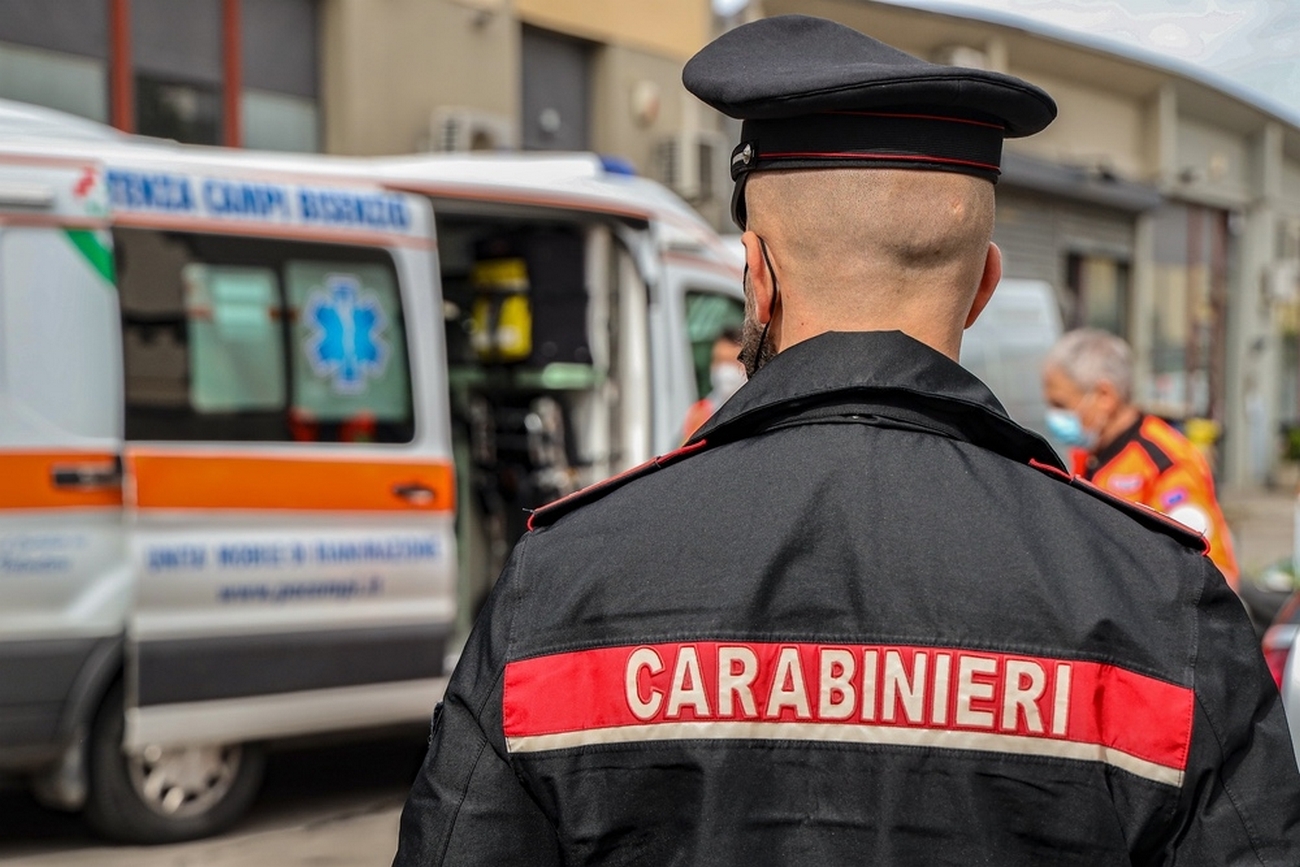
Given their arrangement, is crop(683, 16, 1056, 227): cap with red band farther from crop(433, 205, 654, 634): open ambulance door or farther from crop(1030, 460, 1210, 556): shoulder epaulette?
crop(433, 205, 654, 634): open ambulance door

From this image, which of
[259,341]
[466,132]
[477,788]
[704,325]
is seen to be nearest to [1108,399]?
[704,325]

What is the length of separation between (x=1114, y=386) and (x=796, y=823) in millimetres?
3811

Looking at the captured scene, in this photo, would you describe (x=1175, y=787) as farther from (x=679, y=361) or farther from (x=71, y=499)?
(x=679, y=361)

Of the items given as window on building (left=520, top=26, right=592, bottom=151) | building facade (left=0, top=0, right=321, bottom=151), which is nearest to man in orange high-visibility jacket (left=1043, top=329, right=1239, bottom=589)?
building facade (left=0, top=0, right=321, bottom=151)

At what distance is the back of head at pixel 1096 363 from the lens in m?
4.74

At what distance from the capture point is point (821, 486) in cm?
121

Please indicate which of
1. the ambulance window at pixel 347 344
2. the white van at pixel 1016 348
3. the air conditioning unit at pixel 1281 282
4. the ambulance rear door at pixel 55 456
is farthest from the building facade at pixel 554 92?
the air conditioning unit at pixel 1281 282

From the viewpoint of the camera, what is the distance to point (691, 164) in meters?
12.4

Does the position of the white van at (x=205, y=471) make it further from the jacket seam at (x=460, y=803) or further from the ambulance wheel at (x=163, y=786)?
the jacket seam at (x=460, y=803)

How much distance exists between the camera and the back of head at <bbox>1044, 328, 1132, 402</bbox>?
4738mm

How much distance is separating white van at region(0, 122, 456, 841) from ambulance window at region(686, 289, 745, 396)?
5.28 feet

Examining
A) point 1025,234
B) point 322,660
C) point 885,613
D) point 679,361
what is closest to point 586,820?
point 885,613

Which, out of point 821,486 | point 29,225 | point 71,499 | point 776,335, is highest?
point 29,225

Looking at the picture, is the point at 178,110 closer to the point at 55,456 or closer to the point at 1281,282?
the point at 55,456
